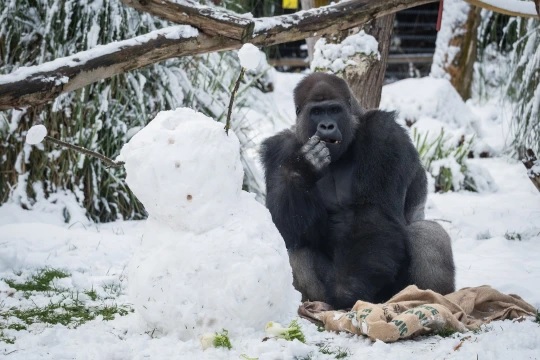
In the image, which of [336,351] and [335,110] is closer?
[336,351]

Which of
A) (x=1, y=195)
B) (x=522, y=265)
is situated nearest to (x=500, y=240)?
(x=522, y=265)

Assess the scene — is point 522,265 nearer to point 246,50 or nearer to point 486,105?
point 246,50

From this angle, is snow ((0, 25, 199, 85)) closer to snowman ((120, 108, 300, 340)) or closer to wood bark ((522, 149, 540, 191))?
snowman ((120, 108, 300, 340))

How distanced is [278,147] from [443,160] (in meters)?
3.69

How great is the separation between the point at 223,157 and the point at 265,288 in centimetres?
47

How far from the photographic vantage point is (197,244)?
2.85 metres

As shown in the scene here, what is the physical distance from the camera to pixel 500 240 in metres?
5.14

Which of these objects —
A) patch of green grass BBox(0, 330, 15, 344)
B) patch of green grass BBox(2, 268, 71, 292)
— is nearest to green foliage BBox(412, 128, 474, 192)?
patch of green grass BBox(2, 268, 71, 292)

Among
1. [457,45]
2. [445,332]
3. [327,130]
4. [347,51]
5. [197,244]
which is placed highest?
[347,51]

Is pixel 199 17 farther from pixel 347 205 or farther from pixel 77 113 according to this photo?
pixel 77 113

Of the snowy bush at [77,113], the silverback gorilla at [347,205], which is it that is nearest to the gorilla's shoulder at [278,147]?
the silverback gorilla at [347,205]

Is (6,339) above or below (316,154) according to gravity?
below

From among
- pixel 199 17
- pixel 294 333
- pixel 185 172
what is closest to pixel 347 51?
pixel 199 17

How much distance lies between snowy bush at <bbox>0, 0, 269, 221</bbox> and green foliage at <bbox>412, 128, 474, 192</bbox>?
1.97m
